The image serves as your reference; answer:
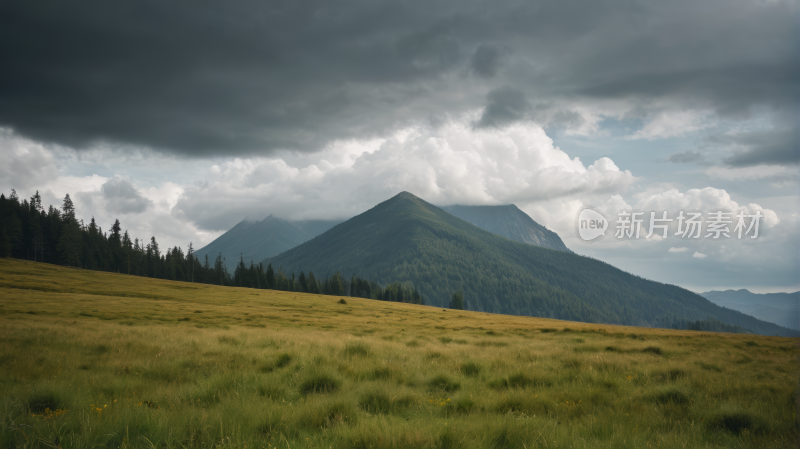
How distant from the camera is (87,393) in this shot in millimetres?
7305

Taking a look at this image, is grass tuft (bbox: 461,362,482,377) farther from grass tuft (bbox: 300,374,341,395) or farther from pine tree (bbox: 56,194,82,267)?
pine tree (bbox: 56,194,82,267)

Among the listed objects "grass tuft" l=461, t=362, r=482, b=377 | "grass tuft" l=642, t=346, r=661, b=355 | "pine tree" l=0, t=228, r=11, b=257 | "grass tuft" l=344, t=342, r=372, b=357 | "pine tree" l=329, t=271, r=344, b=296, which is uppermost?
"pine tree" l=0, t=228, r=11, b=257

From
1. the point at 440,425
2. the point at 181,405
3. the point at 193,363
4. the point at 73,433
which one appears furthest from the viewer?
the point at 193,363

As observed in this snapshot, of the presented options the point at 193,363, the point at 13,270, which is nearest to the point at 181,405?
the point at 193,363

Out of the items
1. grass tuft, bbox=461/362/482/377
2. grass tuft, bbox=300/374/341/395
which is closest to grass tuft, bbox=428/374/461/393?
grass tuft, bbox=461/362/482/377

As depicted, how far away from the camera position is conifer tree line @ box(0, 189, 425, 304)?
393ft

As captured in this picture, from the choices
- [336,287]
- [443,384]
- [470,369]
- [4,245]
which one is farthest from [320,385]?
[336,287]

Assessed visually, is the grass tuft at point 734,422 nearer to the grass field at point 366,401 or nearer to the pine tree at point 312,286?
the grass field at point 366,401

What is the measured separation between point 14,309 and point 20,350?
35594 mm

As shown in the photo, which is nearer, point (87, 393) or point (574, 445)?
point (574, 445)

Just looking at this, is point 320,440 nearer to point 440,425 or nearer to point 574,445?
point 440,425

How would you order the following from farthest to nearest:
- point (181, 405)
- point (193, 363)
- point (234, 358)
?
point (234, 358) < point (193, 363) < point (181, 405)

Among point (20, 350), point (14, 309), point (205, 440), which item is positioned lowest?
point (14, 309)

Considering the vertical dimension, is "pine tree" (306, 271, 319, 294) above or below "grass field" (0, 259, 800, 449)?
below
